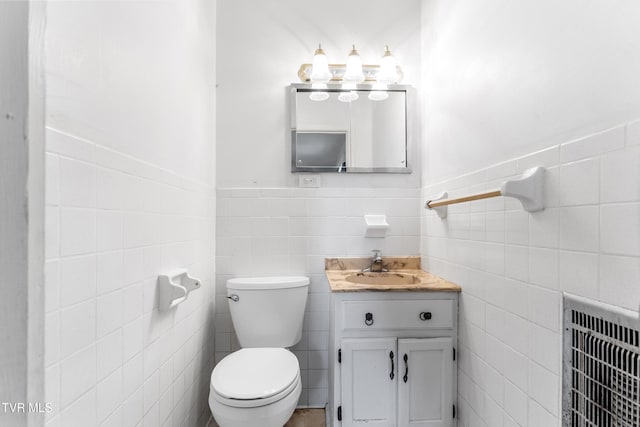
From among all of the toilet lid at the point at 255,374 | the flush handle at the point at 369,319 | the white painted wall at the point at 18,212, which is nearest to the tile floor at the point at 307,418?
the toilet lid at the point at 255,374

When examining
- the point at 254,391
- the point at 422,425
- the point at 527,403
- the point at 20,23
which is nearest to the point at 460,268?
the point at 527,403

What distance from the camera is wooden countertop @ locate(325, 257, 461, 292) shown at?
138cm

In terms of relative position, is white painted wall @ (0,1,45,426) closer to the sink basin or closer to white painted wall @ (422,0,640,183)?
white painted wall @ (422,0,640,183)

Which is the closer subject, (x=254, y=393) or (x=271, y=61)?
(x=254, y=393)

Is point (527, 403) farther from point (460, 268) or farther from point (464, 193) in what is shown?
point (464, 193)

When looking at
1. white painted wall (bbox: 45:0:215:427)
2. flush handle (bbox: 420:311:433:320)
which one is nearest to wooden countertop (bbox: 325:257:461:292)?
flush handle (bbox: 420:311:433:320)

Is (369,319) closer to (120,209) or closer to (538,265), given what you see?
(538,265)

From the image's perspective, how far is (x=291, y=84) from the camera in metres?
1.86

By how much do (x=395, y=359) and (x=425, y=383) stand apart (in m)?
0.18

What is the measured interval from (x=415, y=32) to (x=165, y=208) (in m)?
1.82

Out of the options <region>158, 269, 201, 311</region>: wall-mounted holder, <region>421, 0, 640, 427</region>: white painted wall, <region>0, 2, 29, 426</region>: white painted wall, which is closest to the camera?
<region>0, 2, 29, 426</region>: white painted wall

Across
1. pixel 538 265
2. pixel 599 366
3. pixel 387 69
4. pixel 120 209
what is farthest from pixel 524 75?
pixel 120 209

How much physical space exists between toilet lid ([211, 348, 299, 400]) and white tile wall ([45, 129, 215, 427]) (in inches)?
8.4

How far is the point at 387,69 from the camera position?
1818 millimetres
